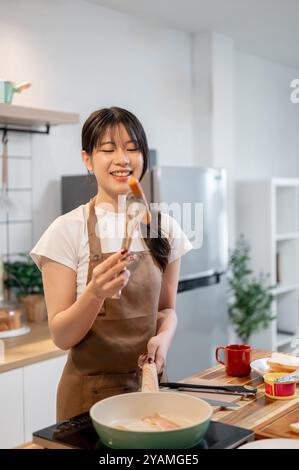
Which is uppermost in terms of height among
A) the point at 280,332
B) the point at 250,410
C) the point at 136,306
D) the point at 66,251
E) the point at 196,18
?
the point at 196,18

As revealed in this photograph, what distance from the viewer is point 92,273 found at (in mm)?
1333

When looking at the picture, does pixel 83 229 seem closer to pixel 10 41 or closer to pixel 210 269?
pixel 10 41

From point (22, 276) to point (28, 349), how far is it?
44 centimetres

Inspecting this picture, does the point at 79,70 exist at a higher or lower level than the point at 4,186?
higher

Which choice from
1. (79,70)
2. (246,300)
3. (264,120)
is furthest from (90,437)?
(264,120)

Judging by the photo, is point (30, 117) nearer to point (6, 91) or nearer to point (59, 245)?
point (6, 91)

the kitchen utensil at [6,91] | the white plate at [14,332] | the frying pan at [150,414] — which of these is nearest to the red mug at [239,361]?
the frying pan at [150,414]

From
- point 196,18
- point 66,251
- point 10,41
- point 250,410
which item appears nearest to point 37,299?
point 10,41

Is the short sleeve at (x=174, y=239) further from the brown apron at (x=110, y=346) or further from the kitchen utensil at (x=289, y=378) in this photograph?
the kitchen utensil at (x=289, y=378)

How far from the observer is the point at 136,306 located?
1428 mm

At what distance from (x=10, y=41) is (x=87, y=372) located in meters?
1.76

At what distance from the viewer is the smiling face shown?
1366 mm

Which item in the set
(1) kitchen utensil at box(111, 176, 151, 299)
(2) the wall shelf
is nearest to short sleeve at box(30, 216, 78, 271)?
(1) kitchen utensil at box(111, 176, 151, 299)

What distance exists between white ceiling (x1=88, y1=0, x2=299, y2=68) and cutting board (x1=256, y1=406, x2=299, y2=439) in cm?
243
